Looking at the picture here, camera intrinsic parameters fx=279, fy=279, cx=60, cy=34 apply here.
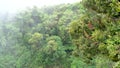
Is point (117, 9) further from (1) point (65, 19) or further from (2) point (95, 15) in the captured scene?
(1) point (65, 19)

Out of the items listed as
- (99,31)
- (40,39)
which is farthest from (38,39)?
(99,31)

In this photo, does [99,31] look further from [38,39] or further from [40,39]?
[40,39]

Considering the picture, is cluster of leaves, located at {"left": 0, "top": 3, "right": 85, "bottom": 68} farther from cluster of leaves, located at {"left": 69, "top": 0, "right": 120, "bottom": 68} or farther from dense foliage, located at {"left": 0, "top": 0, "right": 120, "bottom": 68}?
cluster of leaves, located at {"left": 69, "top": 0, "right": 120, "bottom": 68}

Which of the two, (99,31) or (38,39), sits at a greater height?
(99,31)

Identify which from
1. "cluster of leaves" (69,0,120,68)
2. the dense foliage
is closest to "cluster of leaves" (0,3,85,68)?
the dense foliage

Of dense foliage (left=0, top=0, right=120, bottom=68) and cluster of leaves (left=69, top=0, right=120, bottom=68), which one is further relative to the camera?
dense foliage (left=0, top=0, right=120, bottom=68)

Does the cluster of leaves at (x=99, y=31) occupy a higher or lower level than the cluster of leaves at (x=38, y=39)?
higher

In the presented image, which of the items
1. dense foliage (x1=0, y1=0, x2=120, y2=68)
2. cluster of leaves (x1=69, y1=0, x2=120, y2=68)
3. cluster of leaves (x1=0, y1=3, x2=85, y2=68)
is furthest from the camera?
cluster of leaves (x1=0, y1=3, x2=85, y2=68)

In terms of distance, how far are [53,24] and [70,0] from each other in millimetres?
8551

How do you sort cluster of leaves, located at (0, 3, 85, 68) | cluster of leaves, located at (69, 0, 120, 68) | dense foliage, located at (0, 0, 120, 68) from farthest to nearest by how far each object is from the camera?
cluster of leaves, located at (0, 3, 85, 68)
dense foliage, located at (0, 0, 120, 68)
cluster of leaves, located at (69, 0, 120, 68)

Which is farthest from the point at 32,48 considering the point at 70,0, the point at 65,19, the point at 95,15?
the point at 95,15

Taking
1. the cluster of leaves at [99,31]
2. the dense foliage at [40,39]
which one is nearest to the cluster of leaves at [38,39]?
the dense foliage at [40,39]

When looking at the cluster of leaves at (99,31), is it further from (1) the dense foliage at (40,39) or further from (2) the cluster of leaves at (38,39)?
→ (2) the cluster of leaves at (38,39)

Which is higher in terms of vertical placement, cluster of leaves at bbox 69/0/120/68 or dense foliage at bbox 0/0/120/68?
cluster of leaves at bbox 69/0/120/68
